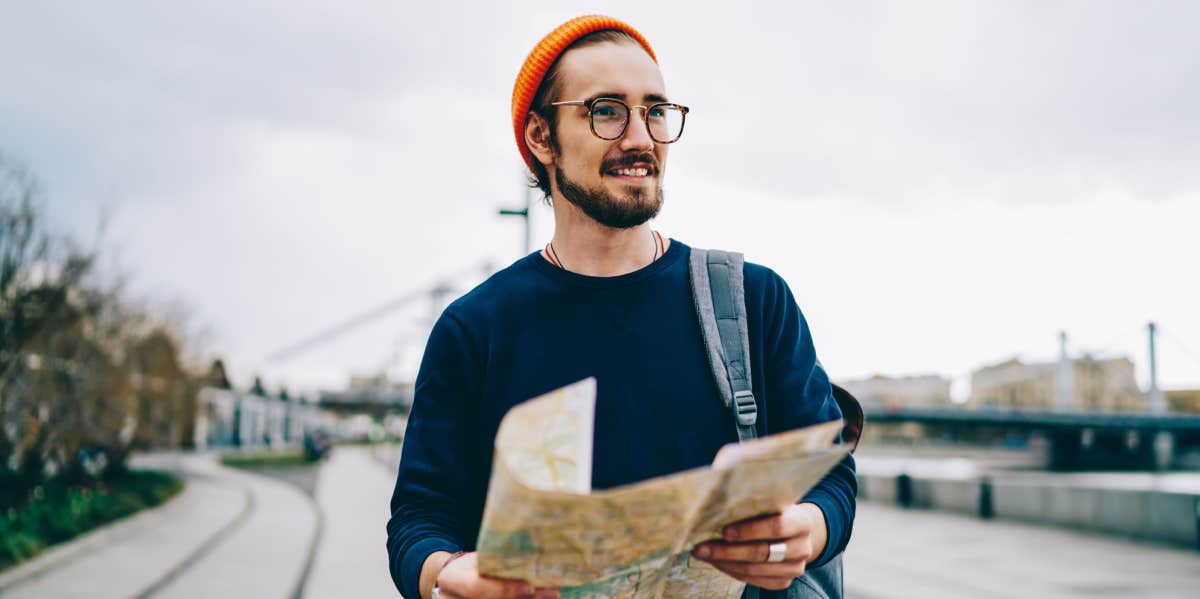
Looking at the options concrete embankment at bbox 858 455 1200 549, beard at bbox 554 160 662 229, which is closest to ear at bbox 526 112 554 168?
beard at bbox 554 160 662 229

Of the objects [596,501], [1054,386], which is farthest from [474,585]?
[1054,386]

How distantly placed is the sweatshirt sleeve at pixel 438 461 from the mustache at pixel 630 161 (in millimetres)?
403

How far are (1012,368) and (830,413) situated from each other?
99671mm

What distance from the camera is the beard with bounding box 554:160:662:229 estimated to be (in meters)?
1.58

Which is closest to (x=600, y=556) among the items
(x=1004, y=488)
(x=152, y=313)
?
(x=1004, y=488)

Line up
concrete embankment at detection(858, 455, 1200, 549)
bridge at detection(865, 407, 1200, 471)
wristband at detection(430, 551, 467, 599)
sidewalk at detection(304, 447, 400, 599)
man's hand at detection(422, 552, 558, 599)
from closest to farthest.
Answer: man's hand at detection(422, 552, 558, 599)
wristband at detection(430, 551, 467, 599)
sidewalk at detection(304, 447, 400, 599)
concrete embankment at detection(858, 455, 1200, 549)
bridge at detection(865, 407, 1200, 471)

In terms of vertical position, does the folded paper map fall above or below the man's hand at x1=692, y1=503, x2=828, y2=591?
above

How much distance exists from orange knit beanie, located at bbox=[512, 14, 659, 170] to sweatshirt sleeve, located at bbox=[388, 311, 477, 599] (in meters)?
0.45

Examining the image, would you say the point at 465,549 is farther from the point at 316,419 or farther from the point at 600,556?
the point at 316,419

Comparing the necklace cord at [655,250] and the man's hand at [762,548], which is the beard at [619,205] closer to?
the necklace cord at [655,250]

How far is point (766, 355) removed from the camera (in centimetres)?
163

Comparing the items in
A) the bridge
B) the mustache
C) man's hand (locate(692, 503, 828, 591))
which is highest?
the mustache

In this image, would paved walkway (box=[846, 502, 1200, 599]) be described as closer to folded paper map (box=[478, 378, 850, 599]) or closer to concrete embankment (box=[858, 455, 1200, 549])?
concrete embankment (box=[858, 455, 1200, 549])

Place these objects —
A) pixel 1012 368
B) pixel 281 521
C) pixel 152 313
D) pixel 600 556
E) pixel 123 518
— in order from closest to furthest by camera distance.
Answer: pixel 600 556
pixel 123 518
pixel 281 521
pixel 152 313
pixel 1012 368
